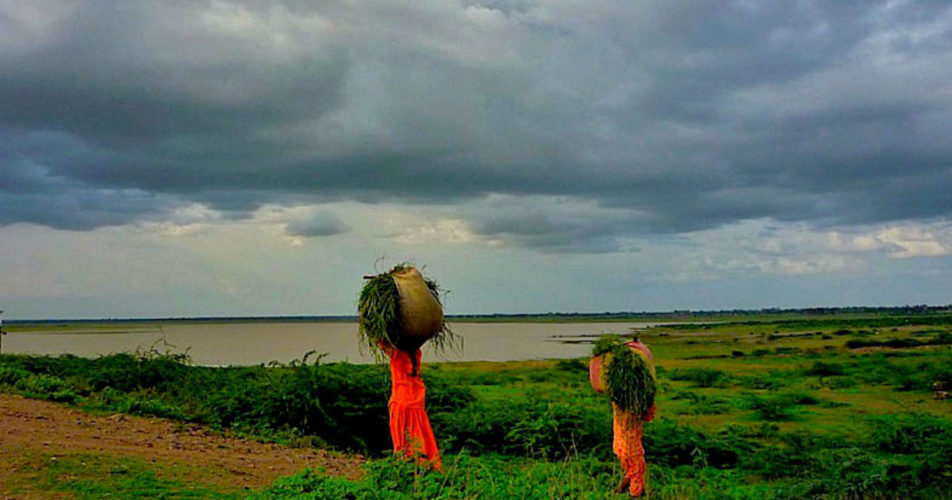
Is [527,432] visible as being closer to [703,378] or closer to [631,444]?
[631,444]

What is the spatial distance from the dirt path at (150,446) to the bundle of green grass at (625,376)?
3872 millimetres

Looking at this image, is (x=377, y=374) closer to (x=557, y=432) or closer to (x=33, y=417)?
(x=557, y=432)

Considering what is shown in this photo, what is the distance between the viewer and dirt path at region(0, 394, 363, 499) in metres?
8.75

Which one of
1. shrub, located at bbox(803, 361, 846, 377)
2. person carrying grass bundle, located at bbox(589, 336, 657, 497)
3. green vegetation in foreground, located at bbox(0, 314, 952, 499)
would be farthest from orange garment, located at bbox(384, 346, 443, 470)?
shrub, located at bbox(803, 361, 846, 377)

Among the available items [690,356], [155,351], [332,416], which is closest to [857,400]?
[332,416]

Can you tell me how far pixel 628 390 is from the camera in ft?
25.7

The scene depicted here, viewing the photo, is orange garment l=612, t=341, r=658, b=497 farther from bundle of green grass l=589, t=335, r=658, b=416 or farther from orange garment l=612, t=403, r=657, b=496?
bundle of green grass l=589, t=335, r=658, b=416

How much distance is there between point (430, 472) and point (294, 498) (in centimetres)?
146

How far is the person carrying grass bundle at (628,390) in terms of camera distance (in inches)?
309

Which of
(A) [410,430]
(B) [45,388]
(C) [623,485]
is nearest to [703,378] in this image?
(C) [623,485]

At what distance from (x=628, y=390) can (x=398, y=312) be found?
2554 millimetres

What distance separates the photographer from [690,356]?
4594 centimetres

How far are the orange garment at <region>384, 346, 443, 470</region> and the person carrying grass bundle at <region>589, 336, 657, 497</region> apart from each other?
194 centimetres

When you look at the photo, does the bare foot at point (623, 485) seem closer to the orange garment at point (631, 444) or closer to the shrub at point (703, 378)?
the orange garment at point (631, 444)
